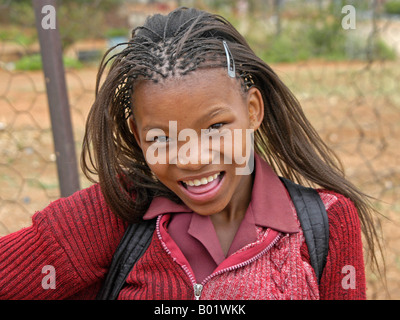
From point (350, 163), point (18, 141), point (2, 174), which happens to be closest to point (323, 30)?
point (350, 163)

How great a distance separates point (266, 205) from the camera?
1.16 m

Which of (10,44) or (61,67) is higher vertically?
(10,44)

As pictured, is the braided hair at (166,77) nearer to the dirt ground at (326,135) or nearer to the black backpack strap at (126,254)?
the black backpack strap at (126,254)

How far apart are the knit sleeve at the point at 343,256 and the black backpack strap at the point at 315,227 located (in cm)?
1

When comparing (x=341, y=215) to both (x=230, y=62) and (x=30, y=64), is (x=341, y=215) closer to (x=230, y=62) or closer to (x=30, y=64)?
(x=230, y=62)

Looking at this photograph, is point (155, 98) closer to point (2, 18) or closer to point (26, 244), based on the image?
point (26, 244)

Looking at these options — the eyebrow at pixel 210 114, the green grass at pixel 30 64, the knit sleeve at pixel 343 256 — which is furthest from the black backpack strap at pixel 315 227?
the green grass at pixel 30 64

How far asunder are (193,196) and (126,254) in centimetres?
21

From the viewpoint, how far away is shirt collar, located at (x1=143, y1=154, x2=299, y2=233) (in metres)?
1.12

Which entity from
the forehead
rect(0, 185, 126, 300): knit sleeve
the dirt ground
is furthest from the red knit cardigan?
the dirt ground

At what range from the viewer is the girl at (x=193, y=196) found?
3.41 feet

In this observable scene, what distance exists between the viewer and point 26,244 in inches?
43.7

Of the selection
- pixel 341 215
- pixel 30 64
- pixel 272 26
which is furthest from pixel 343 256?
pixel 272 26

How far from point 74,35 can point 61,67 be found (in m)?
4.10
